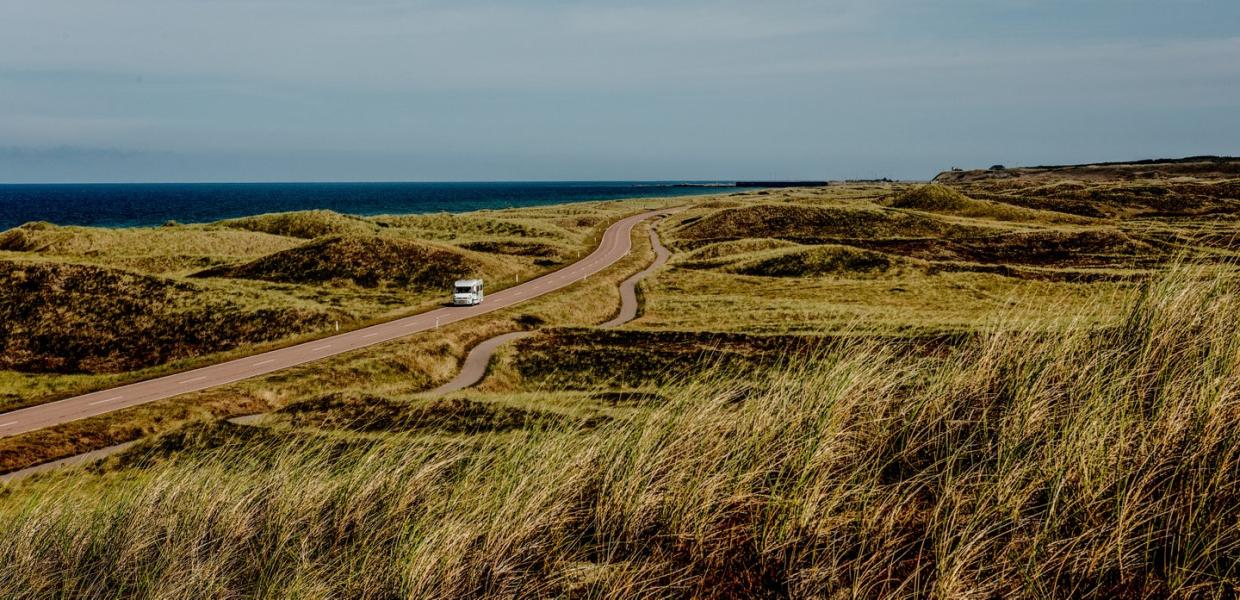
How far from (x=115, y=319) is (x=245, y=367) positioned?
80.4 feet

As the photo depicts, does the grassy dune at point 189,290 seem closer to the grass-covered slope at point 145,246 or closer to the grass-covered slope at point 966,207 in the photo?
the grass-covered slope at point 145,246

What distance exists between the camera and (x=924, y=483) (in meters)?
7.20

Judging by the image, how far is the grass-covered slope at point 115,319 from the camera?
174 ft

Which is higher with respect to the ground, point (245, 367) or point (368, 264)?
point (368, 264)

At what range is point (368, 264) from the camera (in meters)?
86.1

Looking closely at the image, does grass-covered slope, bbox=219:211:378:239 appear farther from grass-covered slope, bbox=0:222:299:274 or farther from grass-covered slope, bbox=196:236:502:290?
grass-covered slope, bbox=196:236:502:290

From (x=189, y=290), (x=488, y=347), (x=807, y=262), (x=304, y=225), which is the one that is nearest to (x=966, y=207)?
(x=807, y=262)

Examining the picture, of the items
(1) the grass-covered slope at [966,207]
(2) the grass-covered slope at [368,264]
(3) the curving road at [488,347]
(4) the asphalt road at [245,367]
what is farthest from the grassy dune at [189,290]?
(1) the grass-covered slope at [966,207]

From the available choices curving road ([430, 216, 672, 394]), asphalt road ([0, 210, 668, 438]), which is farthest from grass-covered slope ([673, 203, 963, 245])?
asphalt road ([0, 210, 668, 438])

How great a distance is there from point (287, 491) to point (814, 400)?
21.6ft

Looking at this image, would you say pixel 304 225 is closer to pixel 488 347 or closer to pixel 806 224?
pixel 488 347

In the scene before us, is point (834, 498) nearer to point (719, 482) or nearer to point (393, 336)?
point (719, 482)

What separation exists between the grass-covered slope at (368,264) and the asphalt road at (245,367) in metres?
8.76

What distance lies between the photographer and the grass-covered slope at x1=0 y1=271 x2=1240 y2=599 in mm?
6188
